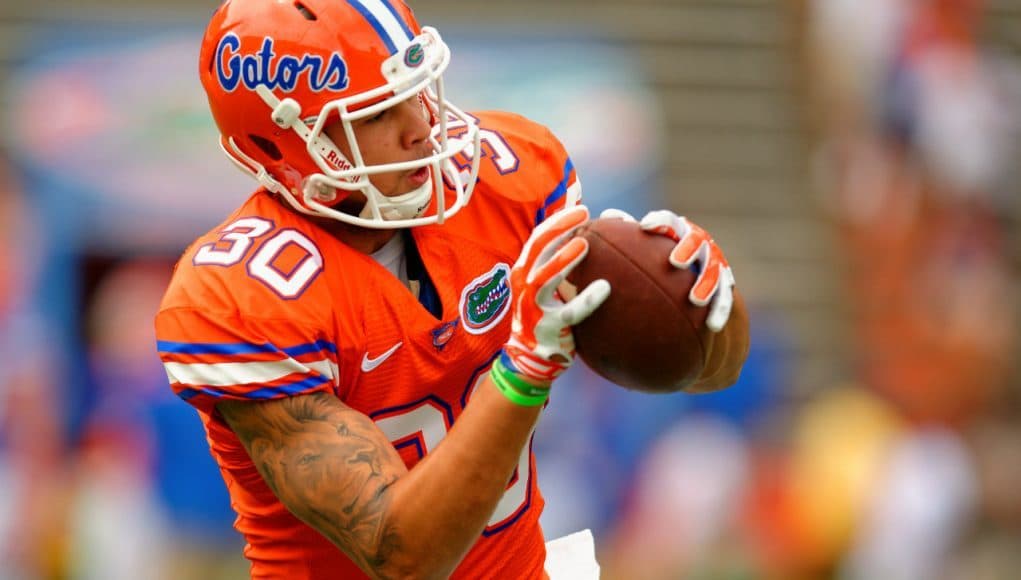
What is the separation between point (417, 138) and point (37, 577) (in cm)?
435


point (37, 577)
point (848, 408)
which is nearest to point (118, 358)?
point (37, 577)

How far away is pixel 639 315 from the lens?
95.6 inches

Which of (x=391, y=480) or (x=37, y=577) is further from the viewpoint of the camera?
(x=37, y=577)

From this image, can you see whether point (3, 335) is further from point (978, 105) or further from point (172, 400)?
point (978, 105)

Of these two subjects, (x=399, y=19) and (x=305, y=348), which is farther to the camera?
(x=399, y=19)

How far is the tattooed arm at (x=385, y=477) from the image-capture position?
241cm

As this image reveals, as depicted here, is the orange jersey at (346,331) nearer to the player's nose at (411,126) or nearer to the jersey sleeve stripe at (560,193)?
the jersey sleeve stripe at (560,193)

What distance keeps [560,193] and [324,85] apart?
0.59m

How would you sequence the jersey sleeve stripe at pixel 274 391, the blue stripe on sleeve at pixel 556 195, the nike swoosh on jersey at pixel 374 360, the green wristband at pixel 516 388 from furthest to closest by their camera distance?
1. the blue stripe on sleeve at pixel 556 195
2. the nike swoosh on jersey at pixel 374 360
3. the jersey sleeve stripe at pixel 274 391
4. the green wristband at pixel 516 388

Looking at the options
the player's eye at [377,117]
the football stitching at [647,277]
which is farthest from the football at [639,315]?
the player's eye at [377,117]

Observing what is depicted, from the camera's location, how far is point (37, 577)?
6426 mm

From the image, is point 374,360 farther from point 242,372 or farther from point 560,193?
point 560,193

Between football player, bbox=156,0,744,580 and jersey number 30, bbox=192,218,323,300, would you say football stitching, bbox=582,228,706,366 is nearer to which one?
football player, bbox=156,0,744,580

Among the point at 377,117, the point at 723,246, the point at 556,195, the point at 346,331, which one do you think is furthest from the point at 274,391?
the point at 723,246
